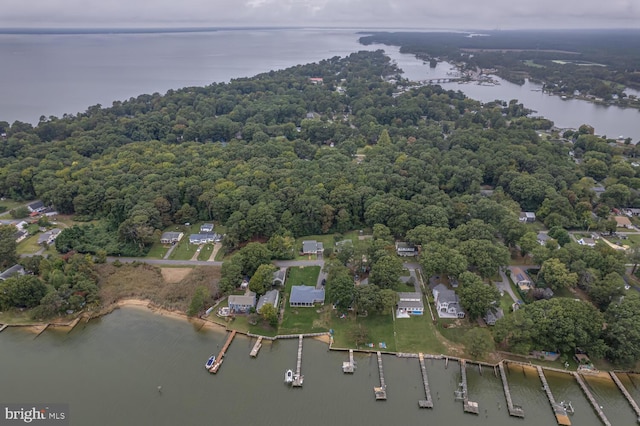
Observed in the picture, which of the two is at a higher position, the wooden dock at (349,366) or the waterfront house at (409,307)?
the waterfront house at (409,307)

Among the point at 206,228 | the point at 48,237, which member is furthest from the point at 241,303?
the point at 48,237

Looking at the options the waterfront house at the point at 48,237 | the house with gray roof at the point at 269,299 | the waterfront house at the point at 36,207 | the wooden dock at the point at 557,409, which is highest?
the waterfront house at the point at 36,207

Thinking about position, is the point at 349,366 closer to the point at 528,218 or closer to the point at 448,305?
the point at 448,305

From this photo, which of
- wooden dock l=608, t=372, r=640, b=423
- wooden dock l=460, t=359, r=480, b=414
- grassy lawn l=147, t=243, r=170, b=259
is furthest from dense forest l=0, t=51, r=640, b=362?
wooden dock l=460, t=359, r=480, b=414

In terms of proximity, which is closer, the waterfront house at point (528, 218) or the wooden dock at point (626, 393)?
the wooden dock at point (626, 393)

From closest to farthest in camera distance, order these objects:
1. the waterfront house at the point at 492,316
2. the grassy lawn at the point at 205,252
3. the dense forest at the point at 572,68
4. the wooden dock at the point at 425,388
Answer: the wooden dock at the point at 425,388 → the waterfront house at the point at 492,316 → the grassy lawn at the point at 205,252 → the dense forest at the point at 572,68

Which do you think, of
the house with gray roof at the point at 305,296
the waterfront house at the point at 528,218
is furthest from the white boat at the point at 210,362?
the waterfront house at the point at 528,218

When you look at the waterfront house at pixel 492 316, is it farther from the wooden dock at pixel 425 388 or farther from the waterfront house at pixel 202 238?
A: the waterfront house at pixel 202 238

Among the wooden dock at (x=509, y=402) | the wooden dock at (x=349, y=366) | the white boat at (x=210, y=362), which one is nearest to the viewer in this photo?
the wooden dock at (x=509, y=402)
